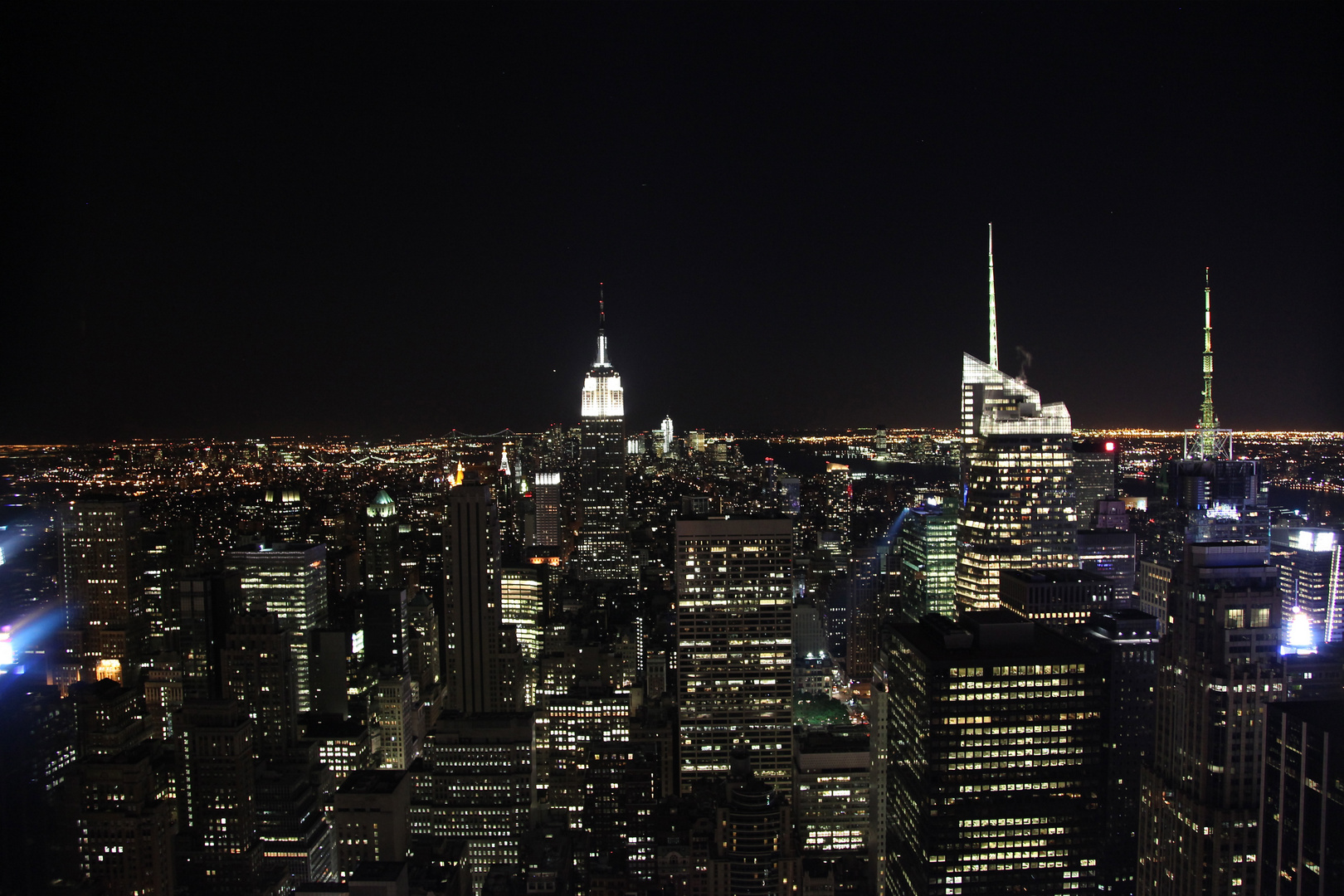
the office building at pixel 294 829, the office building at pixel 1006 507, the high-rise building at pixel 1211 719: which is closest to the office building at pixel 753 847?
the high-rise building at pixel 1211 719

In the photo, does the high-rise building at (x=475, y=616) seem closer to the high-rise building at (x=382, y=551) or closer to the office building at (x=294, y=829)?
the high-rise building at (x=382, y=551)

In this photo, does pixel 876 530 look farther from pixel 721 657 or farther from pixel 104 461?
pixel 104 461

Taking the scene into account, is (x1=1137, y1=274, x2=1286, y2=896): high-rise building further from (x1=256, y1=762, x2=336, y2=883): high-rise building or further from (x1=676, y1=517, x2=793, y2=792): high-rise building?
(x1=256, y1=762, x2=336, y2=883): high-rise building

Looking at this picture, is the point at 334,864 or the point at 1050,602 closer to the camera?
the point at 334,864

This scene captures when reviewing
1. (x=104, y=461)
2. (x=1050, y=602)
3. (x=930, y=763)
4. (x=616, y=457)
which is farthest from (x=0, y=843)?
(x=616, y=457)

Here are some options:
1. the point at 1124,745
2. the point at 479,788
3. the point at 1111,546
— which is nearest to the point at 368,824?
the point at 479,788

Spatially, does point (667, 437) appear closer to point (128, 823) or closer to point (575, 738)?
point (575, 738)

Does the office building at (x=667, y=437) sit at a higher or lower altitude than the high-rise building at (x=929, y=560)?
higher

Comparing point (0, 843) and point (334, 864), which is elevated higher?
point (0, 843)
